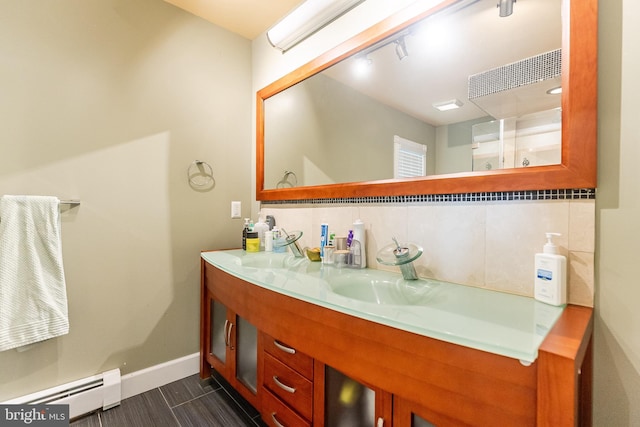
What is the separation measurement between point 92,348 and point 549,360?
1.94 meters

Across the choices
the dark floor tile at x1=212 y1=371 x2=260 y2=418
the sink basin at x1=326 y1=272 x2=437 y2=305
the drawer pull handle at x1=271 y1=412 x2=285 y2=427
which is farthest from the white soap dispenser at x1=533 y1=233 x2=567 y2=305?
the dark floor tile at x1=212 y1=371 x2=260 y2=418

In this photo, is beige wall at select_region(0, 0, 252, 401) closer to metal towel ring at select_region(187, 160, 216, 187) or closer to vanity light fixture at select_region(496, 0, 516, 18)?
metal towel ring at select_region(187, 160, 216, 187)

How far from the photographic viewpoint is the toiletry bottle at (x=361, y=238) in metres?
1.33

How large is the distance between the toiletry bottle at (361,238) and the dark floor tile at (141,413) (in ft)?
3.97

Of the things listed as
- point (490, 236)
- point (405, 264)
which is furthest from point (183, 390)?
point (490, 236)

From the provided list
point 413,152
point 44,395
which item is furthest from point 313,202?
point 44,395

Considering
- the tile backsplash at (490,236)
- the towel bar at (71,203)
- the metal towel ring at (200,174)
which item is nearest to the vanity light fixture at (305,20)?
the metal towel ring at (200,174)

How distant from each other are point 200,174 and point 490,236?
168 cm

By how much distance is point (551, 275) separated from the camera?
2.62 feet

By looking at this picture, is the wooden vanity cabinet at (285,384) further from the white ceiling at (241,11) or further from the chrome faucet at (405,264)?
the white ceiling at (241,11)

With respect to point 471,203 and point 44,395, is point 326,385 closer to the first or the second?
point 471,203

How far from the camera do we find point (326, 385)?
94cm

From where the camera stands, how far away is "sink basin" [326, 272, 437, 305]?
99cm

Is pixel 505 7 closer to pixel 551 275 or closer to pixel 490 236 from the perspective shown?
pixel 490 236
